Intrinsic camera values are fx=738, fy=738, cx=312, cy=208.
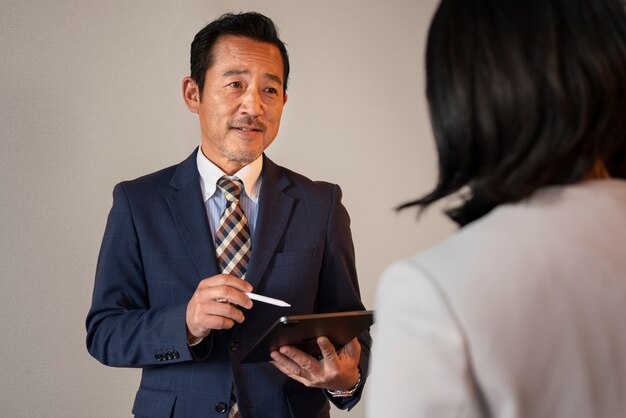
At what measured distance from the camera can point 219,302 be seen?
1643 mm

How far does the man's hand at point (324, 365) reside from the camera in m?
1.64

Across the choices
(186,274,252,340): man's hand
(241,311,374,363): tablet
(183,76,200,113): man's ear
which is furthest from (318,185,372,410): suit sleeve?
(183,76,200,113): man's ear

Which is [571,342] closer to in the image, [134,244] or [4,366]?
[134,244]

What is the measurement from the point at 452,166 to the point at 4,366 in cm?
231

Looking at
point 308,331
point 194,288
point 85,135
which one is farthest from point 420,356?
point 85,135

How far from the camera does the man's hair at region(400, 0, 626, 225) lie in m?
0.74

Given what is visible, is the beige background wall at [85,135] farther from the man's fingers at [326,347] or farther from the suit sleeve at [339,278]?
the man's fingers at [326,347]

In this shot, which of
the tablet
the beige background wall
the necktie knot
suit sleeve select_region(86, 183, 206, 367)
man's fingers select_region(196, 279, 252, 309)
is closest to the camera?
the tablet

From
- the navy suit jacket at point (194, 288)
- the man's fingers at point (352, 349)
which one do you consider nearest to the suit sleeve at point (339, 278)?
the navy suit jacket at point (194, 288)

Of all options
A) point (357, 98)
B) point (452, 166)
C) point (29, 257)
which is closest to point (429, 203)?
point (452, 166)

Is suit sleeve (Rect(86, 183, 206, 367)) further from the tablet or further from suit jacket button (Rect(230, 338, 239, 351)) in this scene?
the tablet

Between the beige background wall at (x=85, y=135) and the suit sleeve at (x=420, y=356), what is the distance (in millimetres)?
1819

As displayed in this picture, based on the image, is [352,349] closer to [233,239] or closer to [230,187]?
[233,239]

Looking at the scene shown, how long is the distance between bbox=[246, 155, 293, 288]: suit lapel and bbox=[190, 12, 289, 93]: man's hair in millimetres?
315
